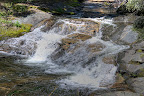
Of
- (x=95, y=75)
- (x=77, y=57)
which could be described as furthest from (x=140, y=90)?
(x=77, y=57)

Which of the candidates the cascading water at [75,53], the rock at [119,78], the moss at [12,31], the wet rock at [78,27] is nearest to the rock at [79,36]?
the cascading water at [75,53]

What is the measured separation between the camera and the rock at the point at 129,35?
10711 mm

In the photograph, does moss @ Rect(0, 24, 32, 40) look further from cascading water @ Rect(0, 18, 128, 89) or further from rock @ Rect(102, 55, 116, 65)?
rock @ Rect(102, 55, 116, 65)

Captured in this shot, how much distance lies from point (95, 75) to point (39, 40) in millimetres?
6447

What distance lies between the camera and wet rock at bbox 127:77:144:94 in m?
5.26

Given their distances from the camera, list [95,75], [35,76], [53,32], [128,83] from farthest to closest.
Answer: [53,32], [95,75], [35,76], [128,83]

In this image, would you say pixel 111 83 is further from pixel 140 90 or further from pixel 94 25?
pixel 94 25

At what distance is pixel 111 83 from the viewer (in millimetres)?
6129

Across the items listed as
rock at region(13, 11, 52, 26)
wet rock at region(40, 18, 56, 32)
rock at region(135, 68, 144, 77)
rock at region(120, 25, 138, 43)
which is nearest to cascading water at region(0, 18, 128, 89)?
wet rock at region(40, 18, 56, 32)

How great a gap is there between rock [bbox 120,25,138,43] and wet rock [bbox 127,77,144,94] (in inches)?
207

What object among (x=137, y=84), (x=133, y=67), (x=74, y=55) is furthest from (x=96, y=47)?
(x=137, y=84)

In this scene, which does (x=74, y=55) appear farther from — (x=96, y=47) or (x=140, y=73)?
(x=140, y=73)

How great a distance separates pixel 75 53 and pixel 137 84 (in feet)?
15.3

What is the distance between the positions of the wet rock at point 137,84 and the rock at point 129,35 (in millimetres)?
5260
